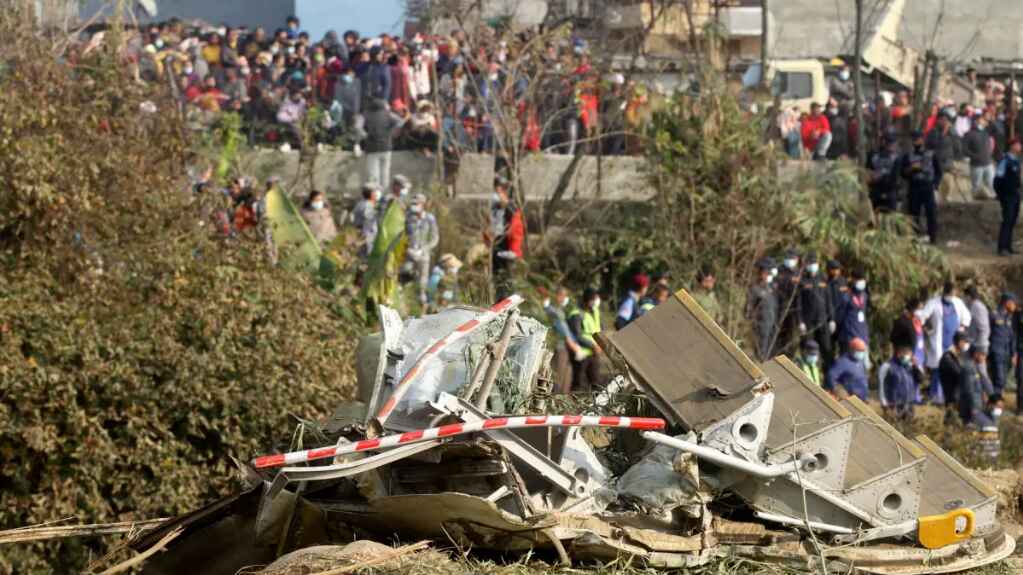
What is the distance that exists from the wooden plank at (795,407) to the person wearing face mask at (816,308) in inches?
480

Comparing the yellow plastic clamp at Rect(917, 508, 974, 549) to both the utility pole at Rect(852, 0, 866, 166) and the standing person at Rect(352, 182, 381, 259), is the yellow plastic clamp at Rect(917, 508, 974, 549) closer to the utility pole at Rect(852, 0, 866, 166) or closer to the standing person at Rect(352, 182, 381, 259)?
the standing person at Rect(352, 182, 381, 259)

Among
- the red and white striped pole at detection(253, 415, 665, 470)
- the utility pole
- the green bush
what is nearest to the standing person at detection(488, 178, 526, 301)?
the green bush

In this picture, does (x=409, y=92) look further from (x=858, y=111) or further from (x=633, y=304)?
(x=633, y=304)

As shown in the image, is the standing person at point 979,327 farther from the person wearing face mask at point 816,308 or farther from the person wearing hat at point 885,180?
the person wearing hat at point 885,180

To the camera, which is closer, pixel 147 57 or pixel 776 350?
pixel 776 350

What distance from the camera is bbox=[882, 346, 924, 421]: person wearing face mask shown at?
21.2 m

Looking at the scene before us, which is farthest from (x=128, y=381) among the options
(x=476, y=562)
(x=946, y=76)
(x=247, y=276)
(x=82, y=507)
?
(x=946, y=76)

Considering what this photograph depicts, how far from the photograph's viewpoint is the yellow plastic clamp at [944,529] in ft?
31.8

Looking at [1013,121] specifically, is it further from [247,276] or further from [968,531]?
[968,531]

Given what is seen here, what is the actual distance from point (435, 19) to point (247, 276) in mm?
12020

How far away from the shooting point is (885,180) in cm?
2694

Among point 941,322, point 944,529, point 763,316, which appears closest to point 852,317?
point 941,322

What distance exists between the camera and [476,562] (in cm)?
906

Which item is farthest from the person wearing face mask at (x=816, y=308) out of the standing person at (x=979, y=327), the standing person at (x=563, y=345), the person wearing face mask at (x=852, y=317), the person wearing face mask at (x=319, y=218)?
the person wearing face mask at (x=319, y=218)
